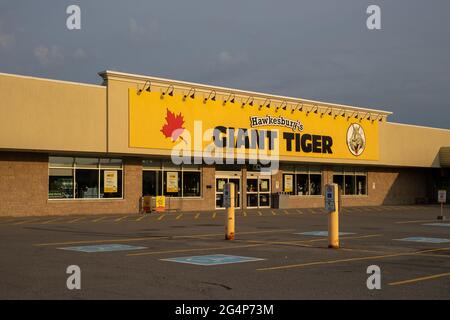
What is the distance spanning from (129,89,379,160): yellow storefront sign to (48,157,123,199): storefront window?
2.14m

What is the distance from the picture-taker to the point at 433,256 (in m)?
14.4

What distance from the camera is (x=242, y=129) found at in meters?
37.3

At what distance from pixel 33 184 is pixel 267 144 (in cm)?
1453

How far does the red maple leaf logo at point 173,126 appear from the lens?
33.6 m

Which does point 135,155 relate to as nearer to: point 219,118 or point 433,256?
point 219,118

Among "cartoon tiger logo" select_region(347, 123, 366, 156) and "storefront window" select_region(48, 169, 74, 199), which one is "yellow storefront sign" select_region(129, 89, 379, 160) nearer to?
"cartoon tiger logo" select_region(347, 123, 366, 156)

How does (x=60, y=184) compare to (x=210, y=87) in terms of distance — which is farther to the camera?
(x=210, y=87)

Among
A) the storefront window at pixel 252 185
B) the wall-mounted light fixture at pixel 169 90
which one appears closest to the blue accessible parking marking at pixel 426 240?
the wall-mounted light fixture at pixel 169 90

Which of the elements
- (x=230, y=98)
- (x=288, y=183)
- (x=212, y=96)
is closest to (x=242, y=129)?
(x=230, y=98)

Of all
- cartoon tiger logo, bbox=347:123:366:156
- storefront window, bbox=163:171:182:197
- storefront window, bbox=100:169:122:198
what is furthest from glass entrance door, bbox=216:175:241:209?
cartoon tiger logo, bbox=347:123:366:156

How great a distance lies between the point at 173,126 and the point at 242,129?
5061mm

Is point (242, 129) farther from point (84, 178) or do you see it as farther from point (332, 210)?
point (332, 210)

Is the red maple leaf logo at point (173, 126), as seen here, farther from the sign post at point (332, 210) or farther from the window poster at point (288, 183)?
the sign post at point (332, 210)

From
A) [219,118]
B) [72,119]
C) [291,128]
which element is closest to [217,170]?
[219,118]
